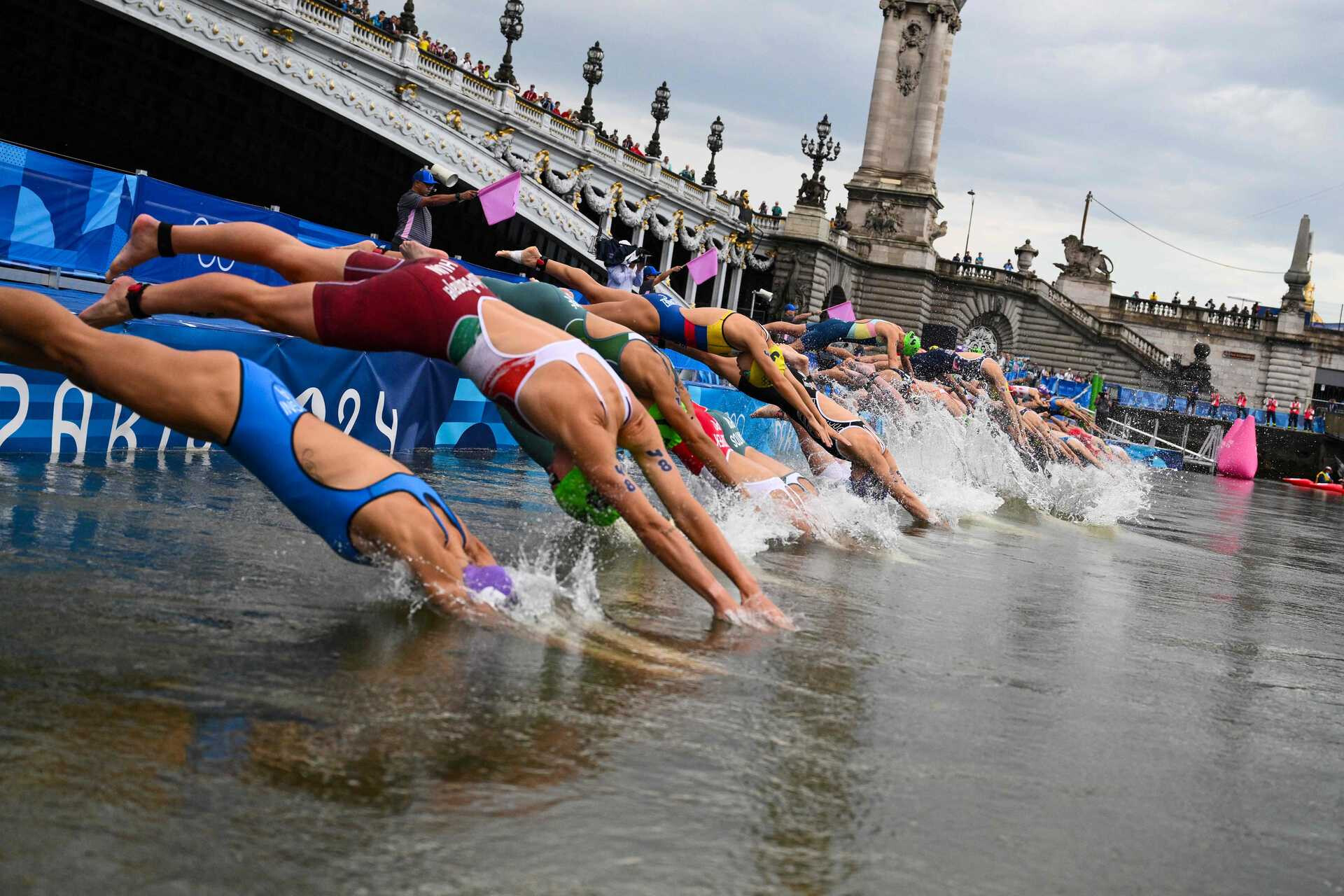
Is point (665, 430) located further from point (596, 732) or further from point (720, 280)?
point (720, 280)

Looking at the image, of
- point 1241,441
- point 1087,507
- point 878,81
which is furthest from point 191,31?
point 878,81

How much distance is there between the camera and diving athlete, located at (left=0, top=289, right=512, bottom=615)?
16.2 feet

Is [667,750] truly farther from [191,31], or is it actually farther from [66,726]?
[191,31]

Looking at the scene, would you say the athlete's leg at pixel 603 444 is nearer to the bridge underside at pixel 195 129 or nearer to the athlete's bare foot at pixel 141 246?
the athlete's bare foot at pixel 141 246

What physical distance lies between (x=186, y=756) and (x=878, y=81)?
75.2 m

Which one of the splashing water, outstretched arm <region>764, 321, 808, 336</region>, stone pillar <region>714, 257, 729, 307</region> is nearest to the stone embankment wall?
stone pillar <region>714, 257, 729, 307</region>

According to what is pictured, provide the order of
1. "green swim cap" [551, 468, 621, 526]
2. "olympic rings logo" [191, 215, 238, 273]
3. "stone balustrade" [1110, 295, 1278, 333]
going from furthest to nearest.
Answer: "stone balustrade" [1110, 295, 1278, 333] < "olympic rings logo" [191, 215, 238, 273] < "green swim cap" [551, 468, 621, 526]

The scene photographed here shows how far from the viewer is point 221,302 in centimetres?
620

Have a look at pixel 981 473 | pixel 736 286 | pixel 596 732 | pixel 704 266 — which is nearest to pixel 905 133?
pixel 736 286

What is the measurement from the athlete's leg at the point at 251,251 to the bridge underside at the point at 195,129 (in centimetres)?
2383

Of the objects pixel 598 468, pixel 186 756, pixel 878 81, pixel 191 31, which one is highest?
pixel 878 81

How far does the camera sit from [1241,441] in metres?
49.4

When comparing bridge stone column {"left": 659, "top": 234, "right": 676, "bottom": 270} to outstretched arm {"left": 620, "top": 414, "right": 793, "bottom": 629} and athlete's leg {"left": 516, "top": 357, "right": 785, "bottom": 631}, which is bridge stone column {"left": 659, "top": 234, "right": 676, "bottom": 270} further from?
athlete's leg {"left": 516, "top": 357, "right": 785, "bottom": 631}

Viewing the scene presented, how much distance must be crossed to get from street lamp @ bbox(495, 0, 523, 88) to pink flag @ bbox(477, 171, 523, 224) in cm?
2720
